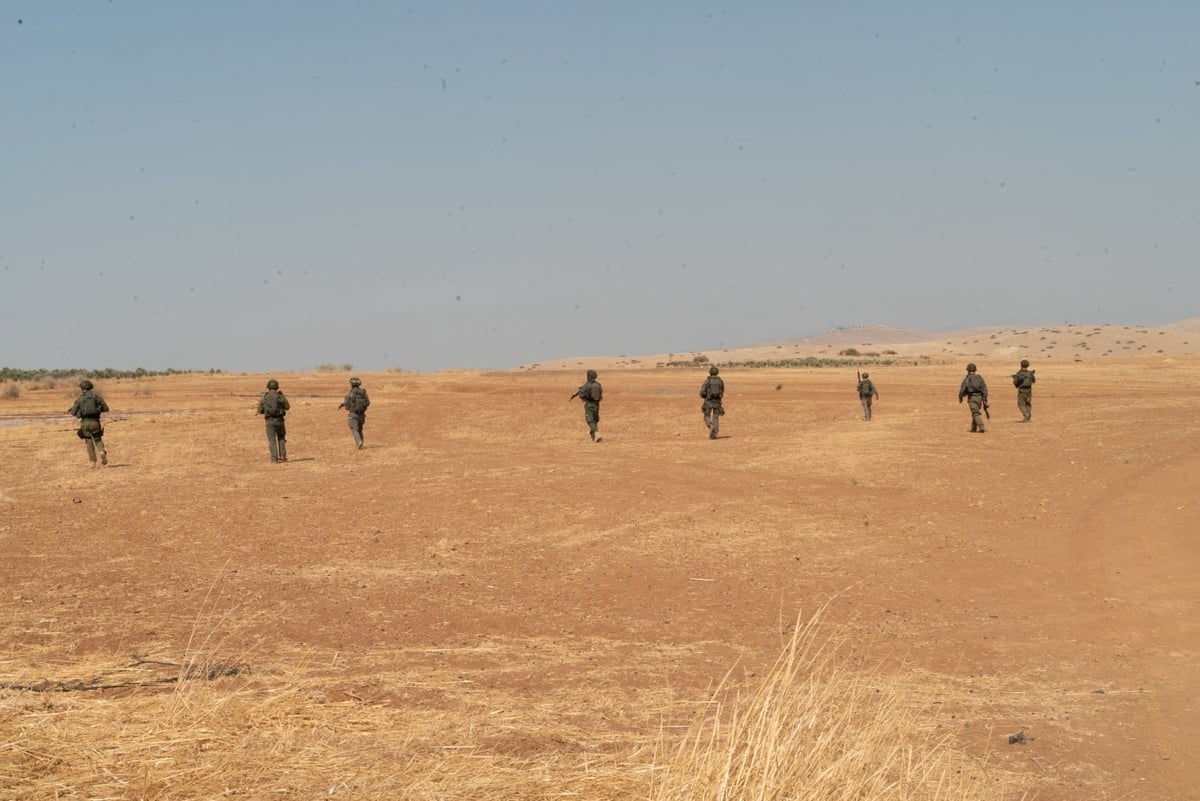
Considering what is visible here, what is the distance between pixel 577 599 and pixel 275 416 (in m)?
14.1

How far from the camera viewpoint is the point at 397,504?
17703 mm

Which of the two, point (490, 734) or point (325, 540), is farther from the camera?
point (325, 540)

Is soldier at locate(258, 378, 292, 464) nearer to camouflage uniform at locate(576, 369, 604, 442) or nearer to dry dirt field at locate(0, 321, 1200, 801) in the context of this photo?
dry dirt field at locate(0, 321, 1200, 801)

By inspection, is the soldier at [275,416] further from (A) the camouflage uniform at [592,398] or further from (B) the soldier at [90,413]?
(A) the camouflage uniform at [592,398]

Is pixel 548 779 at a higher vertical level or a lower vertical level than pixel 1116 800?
higher

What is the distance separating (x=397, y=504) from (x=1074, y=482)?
1092cm

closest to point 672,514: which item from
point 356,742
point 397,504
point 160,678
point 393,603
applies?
point 397,504

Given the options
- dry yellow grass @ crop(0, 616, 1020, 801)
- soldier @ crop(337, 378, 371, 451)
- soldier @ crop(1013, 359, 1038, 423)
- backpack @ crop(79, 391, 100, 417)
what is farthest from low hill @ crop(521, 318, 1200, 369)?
dry yellow grass @ crop(0, 616, 1020, 801)

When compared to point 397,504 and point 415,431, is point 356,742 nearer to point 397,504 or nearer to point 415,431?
point 397,504

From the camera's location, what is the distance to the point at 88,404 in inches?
895

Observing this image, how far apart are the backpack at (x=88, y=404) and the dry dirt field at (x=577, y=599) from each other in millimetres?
1379

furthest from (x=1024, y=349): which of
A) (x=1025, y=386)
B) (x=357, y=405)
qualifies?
(x=357, y=405)

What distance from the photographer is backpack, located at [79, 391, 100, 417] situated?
22703 millimetres

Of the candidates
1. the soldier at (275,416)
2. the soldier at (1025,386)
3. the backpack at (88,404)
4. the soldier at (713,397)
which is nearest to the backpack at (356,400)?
the soldier at (275,416)
